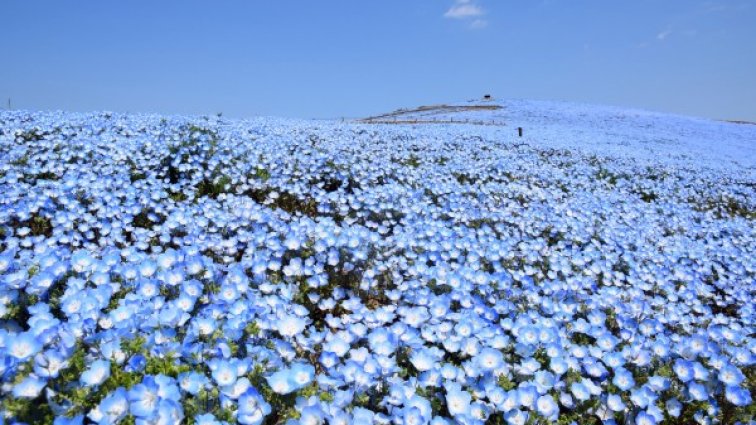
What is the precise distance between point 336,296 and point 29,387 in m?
2.25

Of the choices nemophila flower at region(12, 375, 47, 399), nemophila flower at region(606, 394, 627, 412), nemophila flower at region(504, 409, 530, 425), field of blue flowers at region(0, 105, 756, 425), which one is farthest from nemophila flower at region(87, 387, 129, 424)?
nemophila flower at region(606, 394, 627, 412)

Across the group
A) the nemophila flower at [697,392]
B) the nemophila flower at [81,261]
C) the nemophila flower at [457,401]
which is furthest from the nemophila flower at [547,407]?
the nemophila flower at [81,261]

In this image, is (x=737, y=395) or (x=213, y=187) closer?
(x=737, y=395)

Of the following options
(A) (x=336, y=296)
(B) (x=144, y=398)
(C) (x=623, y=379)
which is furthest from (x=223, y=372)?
(C) (x=623, y=379)

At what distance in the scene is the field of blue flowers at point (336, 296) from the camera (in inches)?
85.0

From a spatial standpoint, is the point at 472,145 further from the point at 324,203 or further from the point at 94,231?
the point at 94,231

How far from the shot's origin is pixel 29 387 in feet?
5.98

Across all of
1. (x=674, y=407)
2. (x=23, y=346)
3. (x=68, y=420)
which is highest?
(x=23, y=346)

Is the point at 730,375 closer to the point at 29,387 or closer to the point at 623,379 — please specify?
the point at 623,379

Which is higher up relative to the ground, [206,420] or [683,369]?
[206,420]

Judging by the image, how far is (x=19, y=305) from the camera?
2637 mm

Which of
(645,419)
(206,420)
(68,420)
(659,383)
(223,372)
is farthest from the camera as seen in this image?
(659,383)

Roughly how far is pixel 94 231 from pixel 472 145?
1035 cm

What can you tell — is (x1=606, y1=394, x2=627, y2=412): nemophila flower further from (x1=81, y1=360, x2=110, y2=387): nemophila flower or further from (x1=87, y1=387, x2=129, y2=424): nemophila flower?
(x1=81, y1=360, x2=110, y2=387): nemophila flower
